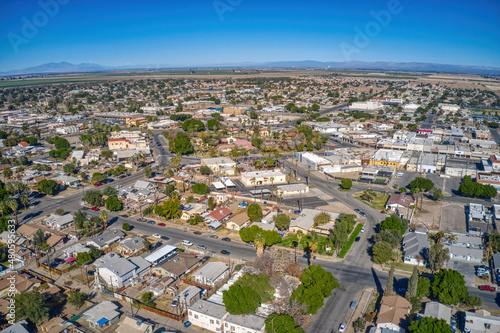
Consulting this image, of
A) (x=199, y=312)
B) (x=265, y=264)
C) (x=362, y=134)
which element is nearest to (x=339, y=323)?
(x=265, y=264)

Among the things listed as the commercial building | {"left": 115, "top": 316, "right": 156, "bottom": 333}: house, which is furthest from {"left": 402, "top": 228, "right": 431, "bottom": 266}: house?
{"left": 115, "top": 316, "right": 156, "bottom": 333}: house

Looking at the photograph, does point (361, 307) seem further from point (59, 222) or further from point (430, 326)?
point (59, 222)

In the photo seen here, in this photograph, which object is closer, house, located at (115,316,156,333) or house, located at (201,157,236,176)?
house, located at (115,316,156,333)

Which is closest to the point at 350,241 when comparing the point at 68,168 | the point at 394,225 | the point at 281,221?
the point at 394,225

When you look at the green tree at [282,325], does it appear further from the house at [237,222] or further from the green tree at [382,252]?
the house at [237,222]

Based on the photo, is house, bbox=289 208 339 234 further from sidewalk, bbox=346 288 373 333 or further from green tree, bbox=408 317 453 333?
green tree, bbox=408 317 453 333

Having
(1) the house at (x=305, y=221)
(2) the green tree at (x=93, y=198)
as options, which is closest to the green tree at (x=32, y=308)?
(2) the green tree at (x=93, y=198)

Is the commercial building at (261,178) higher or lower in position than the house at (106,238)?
higher
